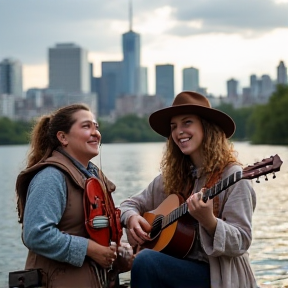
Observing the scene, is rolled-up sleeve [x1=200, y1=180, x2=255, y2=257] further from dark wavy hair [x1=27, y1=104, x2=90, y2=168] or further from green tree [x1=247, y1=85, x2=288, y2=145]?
green tree [x1=247, y1=85, x2=288, y2=145]

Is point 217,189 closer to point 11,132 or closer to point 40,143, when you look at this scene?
point 40,143

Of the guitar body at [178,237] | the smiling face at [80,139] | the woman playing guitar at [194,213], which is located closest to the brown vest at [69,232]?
the smiling face at [80,139]

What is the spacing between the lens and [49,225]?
3.70m

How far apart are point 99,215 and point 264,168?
95cm

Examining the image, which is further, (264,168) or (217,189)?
(217,189)

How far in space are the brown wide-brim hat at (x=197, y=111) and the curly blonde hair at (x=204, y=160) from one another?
48 mm

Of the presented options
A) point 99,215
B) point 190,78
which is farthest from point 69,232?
point 190,78

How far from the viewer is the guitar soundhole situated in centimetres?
439

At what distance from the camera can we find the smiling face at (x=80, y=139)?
4.07m

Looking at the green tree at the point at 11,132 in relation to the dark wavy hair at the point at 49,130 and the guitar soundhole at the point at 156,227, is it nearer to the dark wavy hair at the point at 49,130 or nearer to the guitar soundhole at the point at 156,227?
the guitar soundhole at the point at 156,227

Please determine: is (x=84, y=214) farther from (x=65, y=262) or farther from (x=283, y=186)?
(x=283, y=186)

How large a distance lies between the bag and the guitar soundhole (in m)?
0.42

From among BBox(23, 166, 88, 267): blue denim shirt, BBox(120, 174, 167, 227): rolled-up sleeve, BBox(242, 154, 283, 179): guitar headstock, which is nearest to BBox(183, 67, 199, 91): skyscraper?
BBox(120, 174, 167, 227): rolled-up sleeve

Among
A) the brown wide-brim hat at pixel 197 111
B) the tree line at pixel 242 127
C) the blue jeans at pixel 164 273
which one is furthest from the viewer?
the tree line at pixel 242 127
